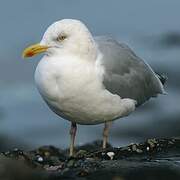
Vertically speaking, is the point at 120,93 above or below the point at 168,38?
below

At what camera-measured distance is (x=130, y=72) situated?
8664 millimetres

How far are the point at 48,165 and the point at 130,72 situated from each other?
1.78 metres

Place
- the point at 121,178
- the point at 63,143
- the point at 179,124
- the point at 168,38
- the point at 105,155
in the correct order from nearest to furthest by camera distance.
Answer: the point at 121,178 < the point at 105,155 < the point at 63,143 < the point at 179,124 < the point at 168,38

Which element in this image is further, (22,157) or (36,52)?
(36,52)

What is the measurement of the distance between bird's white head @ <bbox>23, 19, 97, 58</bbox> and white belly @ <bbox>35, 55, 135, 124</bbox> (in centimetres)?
11

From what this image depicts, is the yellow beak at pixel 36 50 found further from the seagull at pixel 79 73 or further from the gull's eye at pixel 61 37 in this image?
the gull's eye at pixel 61 37

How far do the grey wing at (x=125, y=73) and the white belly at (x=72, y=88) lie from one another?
0.61 ft

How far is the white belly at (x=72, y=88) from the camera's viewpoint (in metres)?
7.82

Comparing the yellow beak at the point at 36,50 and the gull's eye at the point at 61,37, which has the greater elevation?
the gull's eye at the point at 61,37

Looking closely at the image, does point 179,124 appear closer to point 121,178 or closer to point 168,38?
point 168,38

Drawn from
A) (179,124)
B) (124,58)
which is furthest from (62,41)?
(179,124)

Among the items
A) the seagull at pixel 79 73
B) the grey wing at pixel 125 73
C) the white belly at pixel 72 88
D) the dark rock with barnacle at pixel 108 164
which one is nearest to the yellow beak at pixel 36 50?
the seagull at pixel 79 73

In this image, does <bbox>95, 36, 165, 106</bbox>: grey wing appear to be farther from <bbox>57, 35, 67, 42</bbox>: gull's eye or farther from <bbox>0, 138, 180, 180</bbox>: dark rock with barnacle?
<bbox>0, 138, 180, 180</bbox>: dark rock with barnacle

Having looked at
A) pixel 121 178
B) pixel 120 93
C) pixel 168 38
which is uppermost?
pixel 168 38
